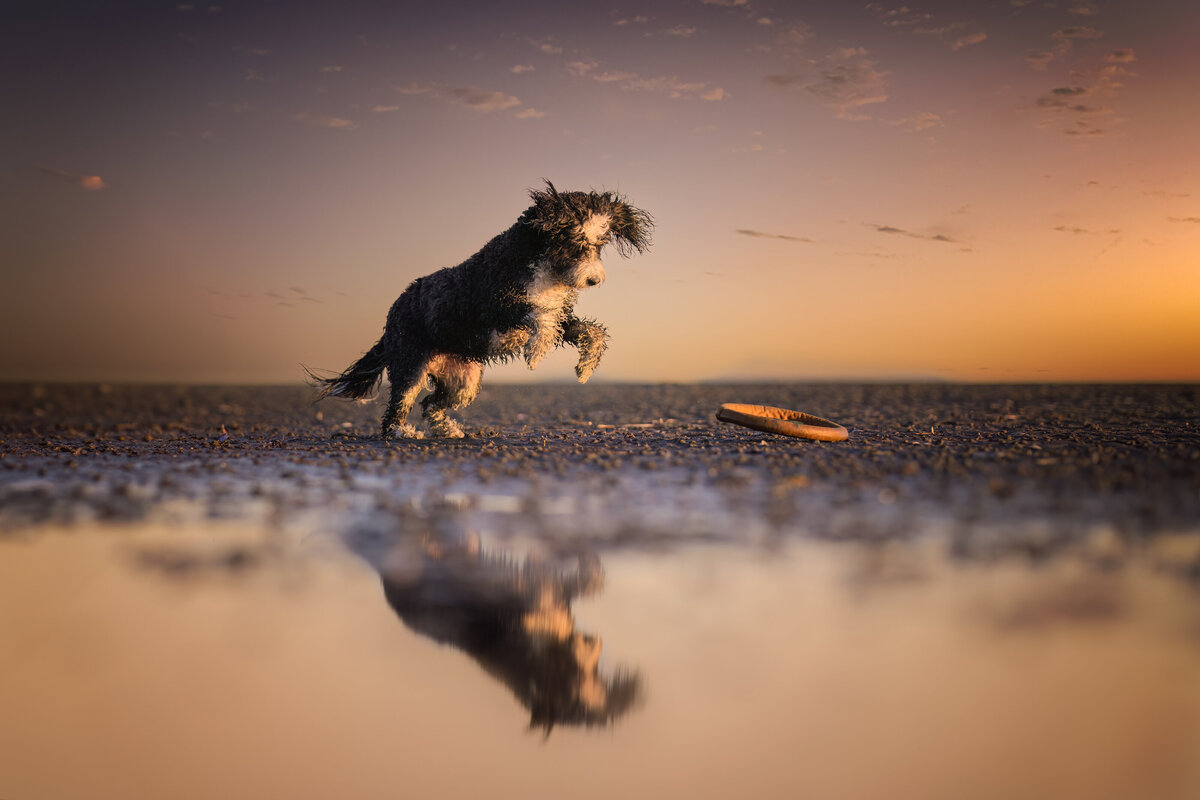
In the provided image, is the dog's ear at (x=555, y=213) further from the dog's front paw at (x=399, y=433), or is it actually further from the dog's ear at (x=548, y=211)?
the dog's front paw at (x=399, y=433)

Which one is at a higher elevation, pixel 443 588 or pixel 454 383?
pixel 454 383

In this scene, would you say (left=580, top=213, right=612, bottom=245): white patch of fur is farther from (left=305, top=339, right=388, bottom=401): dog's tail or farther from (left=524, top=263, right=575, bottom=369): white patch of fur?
(left=305, top=339, right=388, bottom=401): dog's tail

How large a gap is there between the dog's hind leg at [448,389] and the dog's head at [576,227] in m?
2.37

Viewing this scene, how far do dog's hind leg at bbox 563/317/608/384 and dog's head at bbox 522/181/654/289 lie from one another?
2.01ft

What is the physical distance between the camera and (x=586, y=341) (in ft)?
33.2

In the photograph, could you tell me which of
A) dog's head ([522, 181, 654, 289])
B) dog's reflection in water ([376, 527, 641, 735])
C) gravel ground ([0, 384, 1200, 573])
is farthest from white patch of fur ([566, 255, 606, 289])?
dog's reflection in water ([376, 527, 641, 735])

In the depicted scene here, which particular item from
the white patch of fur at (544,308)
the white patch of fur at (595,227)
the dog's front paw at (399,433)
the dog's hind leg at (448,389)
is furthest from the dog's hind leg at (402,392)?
the white patch of fur at (595,227)

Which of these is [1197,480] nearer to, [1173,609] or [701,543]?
[1173,609]

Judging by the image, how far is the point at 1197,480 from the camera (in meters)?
6.39

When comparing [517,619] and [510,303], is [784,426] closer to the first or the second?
[510,303]

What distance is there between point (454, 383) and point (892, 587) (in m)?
8.37

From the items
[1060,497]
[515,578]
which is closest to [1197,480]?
[1060,497]

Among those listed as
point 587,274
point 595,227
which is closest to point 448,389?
point 587,274

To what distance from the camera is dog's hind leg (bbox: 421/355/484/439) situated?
11.2 metres
